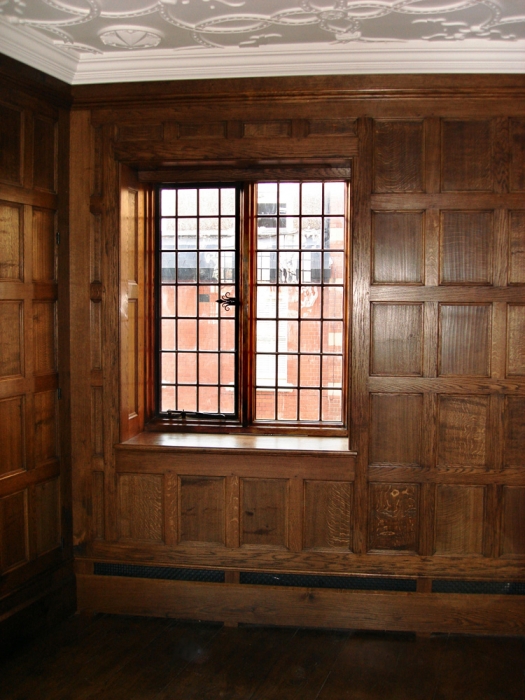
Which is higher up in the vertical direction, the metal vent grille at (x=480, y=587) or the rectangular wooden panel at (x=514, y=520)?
the rectangular wooden panel at (x=514, y=520)

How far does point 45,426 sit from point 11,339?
22.4 inches

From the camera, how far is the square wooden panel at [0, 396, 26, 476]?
3.68 metres

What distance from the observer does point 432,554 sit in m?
3.99

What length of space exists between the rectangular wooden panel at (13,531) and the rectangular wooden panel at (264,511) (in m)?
1.20

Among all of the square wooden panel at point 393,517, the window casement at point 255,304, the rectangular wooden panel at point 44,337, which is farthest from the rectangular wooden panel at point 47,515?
the square wooden panel at point 393,517

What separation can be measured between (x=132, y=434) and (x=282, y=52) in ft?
7.75

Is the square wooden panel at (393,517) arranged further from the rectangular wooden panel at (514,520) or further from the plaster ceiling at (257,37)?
the plaster ceiling at (257,37)

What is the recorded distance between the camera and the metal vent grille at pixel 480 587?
3963 mm

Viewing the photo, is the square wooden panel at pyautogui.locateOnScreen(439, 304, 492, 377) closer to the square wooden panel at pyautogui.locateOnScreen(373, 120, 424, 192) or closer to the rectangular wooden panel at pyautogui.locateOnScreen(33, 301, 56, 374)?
the square wooden panel at pyautogui.locateOnScreen(373, 120, 424, 192)

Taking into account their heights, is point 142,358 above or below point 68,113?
below

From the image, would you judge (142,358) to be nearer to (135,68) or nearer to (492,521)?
(135,68)

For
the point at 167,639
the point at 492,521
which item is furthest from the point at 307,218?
the point at 167,639

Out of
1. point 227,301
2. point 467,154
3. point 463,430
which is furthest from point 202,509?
point 467,154

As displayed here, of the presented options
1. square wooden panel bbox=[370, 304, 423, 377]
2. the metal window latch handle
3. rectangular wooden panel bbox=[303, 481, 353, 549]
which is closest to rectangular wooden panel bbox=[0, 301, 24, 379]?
the metal window latch handle
